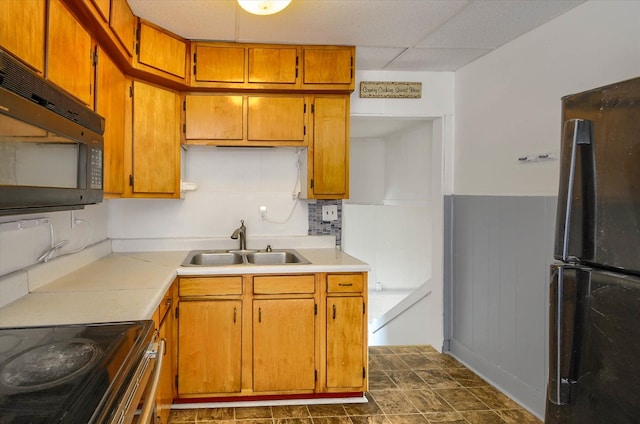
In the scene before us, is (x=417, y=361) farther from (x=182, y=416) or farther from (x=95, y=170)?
(x=95, y=170)

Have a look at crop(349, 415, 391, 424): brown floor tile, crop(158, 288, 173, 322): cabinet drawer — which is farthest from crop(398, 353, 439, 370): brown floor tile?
crop(158, 288, 173, 322): cabinet drawer

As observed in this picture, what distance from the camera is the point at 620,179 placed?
1.09 meters

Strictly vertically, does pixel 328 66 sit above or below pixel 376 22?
below

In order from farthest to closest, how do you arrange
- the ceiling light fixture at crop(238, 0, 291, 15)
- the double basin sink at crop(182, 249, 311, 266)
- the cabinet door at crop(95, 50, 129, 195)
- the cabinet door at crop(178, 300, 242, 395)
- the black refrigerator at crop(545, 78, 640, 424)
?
1. the double basin sink at crop(182, 249, 311, 266)
2. the cabinet door at crop(178, 300, 242, 395)
3. the cabinet door at crop(95, 50, 129, 195)
4. the ceiling light fixture at crop(238, 0, 291, 15)
5. the black refrigerator at crop(545, 78, 640, 424)

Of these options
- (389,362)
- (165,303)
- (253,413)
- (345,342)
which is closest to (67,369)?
(165,303)

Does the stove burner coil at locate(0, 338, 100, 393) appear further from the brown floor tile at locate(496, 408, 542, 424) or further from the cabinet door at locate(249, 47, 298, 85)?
the brown floor tile at locate(496, 408, 542, 424)

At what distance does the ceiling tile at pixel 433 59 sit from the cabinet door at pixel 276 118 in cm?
83

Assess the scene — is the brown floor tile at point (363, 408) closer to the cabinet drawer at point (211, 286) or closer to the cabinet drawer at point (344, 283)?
the cabinet drawer at point (344, 283)

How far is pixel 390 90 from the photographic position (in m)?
3.27

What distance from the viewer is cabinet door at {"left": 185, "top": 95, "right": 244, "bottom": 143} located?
2.77 metres

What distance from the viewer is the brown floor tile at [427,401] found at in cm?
248

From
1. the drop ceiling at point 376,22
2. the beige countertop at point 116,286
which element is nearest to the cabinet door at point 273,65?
the drop ceiling at point 376,22

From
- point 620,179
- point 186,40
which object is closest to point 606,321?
point 620,179

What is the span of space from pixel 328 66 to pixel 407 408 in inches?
87.2
